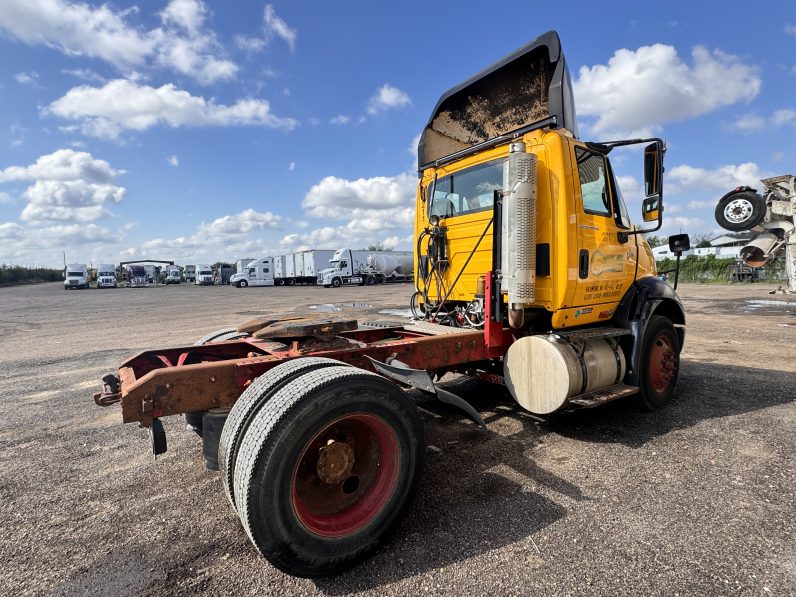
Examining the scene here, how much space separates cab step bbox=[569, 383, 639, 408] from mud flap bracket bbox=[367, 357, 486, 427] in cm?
131

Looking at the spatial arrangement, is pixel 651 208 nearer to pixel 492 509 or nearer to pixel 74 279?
pixel 492 509

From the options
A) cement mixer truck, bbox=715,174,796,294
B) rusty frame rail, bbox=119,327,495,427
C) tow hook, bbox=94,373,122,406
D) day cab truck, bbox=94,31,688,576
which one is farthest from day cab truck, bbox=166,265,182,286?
tow hook, bbox=94,373,122,406

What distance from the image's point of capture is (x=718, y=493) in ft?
10.1

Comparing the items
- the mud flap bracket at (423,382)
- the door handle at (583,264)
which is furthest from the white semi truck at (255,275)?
the mud flap bracket at (423,382)

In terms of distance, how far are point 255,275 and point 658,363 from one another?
46786 mm

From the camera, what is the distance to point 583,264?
13.7 feet

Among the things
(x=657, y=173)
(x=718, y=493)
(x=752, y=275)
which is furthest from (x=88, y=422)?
(x=752, y=275)

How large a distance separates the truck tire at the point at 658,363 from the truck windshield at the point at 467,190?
216cm

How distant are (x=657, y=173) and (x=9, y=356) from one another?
11488 millimetres

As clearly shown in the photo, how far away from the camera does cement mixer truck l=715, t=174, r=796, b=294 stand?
1078 centimetres

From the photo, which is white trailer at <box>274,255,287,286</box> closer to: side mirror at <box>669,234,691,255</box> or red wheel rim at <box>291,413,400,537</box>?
side mirror at <box>669,234,691,255</box>

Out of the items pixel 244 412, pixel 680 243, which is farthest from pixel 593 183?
pixel 244 412

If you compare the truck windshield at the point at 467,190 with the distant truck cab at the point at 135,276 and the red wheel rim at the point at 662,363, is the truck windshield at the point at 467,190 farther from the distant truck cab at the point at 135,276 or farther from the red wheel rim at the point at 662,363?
the distant truck cab at the point at 135,276

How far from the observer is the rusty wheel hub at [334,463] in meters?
2.56
